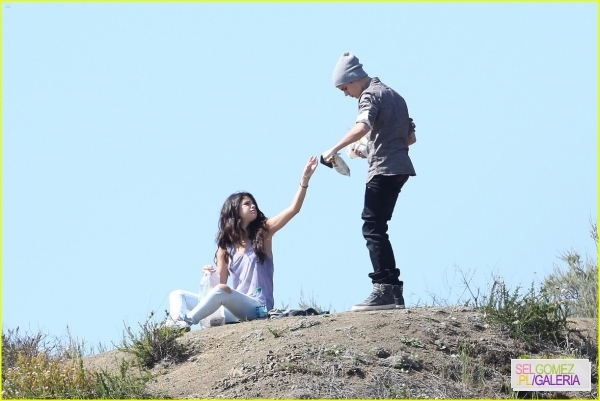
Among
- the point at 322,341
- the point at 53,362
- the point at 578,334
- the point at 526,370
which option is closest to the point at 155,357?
the point at 53,362

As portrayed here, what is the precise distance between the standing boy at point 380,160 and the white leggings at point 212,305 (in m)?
1.02

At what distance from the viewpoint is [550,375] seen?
8.95m

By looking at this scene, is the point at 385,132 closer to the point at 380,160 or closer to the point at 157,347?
the point at 380,160

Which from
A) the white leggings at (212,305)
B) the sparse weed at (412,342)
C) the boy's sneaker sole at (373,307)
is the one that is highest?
the white leggings at (212,305)

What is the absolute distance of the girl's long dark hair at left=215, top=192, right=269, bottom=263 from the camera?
34.6 ft

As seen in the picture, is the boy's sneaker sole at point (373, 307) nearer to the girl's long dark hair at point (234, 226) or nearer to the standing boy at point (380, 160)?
the standing boy at point (380, 160)

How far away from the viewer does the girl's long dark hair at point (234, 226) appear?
10.6 meters

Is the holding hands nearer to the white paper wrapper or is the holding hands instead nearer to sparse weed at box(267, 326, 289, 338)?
the white paper wrapper

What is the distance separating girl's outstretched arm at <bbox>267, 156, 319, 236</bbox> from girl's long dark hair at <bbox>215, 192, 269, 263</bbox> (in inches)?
3.9

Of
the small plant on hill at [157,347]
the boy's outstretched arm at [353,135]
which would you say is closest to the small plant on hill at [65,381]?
the small plant on hill at [157,347]

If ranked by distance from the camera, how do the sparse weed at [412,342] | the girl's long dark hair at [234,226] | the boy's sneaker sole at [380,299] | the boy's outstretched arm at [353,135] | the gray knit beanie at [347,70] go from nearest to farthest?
the sparse weed at [412,342] < the boy's outstretched arm at [353,135] < the boy's sneaker sole at [380,299] < the gray knit beanie at [347,70] < the girl's long dark hair at [234,226]

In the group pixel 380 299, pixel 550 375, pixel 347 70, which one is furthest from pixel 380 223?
pixel 550 375

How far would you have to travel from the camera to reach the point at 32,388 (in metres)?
8.86

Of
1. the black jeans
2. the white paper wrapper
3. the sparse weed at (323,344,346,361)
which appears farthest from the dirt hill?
the white paper wrapper
